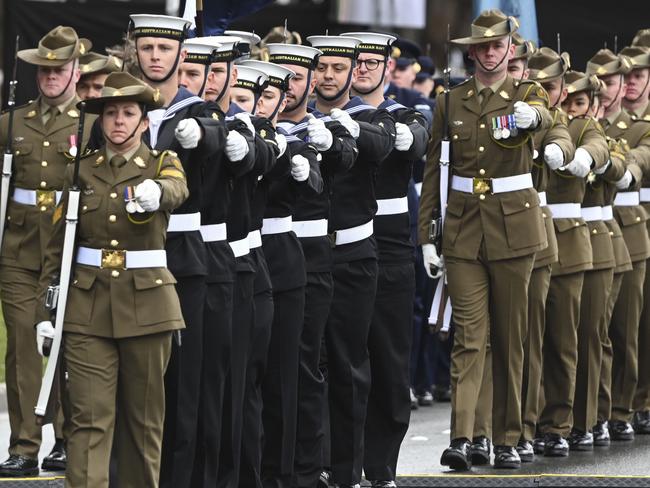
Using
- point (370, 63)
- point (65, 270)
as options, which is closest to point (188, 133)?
point (65, 270)

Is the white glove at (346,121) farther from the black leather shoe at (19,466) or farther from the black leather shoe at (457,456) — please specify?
the black leather shoe at (19,466)

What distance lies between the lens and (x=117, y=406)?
883cm

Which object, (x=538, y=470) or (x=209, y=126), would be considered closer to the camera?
(x=209, y=126)

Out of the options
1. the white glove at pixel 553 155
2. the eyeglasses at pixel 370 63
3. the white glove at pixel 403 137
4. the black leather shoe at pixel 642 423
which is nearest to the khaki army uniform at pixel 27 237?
the eyeglasses at pixel 370 63

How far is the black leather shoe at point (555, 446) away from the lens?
11.9 meters

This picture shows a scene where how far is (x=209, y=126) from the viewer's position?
8680mm

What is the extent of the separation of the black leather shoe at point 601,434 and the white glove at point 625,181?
4.69 feet

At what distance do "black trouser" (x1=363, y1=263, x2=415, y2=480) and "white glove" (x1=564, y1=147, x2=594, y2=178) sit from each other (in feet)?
4.56

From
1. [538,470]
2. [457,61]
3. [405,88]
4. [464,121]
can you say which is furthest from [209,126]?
[457,61]

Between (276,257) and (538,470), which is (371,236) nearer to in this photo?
(276,257)

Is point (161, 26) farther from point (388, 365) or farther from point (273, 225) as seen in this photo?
point (388, 365)

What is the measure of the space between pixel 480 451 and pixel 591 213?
Result: 6.63 feet

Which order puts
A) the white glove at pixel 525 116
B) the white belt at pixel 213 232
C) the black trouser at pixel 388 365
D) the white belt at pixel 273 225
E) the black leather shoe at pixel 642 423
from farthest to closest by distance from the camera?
1. the black leather shoe at pixel 642 423
2. the white glove at pixel 525 116
3. the black trouser at pixel 388 365
4. the white belt at pixel 273 225
5. the white belt at pixel 213 232

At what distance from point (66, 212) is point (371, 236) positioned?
2144mm
